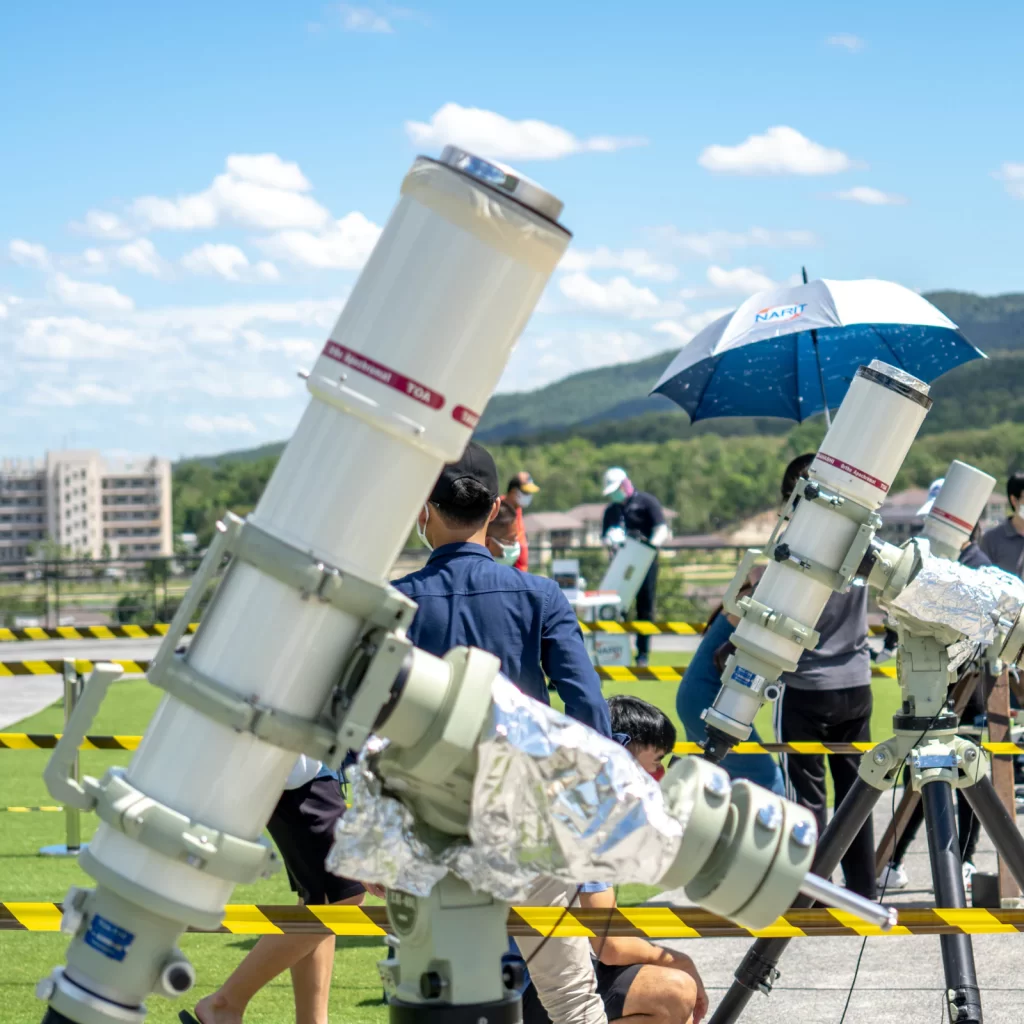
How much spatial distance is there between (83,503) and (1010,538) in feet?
606

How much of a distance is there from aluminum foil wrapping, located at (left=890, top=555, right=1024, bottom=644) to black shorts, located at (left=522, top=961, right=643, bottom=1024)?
1.35 m

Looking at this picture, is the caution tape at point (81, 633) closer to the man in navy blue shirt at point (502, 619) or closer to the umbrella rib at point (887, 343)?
the umbrella rib at point (887, 343)

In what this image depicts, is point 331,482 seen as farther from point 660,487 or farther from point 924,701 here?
point 660,487

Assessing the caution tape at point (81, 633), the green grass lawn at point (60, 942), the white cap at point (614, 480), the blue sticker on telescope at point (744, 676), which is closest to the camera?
the blue sticker on telescope at point (744, 676)

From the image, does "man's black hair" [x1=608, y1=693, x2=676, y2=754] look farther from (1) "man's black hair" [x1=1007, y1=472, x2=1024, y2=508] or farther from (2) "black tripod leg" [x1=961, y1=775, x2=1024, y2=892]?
(1) "man's black hair" [x1=1007, y1=472, x2=1024, y2=508]

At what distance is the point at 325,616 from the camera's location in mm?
2020

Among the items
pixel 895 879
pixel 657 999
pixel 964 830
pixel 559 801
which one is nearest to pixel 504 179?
pixel 559 801

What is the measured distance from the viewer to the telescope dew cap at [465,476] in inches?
148

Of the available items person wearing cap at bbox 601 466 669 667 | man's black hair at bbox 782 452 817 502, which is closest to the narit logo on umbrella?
man's black hair at bbox 782 452 817 502

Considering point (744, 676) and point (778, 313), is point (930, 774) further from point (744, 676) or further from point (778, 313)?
point (778, 313)

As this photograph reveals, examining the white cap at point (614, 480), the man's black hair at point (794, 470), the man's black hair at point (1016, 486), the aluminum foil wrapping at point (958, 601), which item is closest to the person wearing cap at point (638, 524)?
the white cap at point (614, 480)

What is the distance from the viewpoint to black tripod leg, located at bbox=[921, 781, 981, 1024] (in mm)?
4309

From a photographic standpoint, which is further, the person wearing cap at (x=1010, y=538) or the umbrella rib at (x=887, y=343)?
the person wearing cap at (x=1010, y=538)

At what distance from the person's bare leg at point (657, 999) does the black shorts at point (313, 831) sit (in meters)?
0.93
